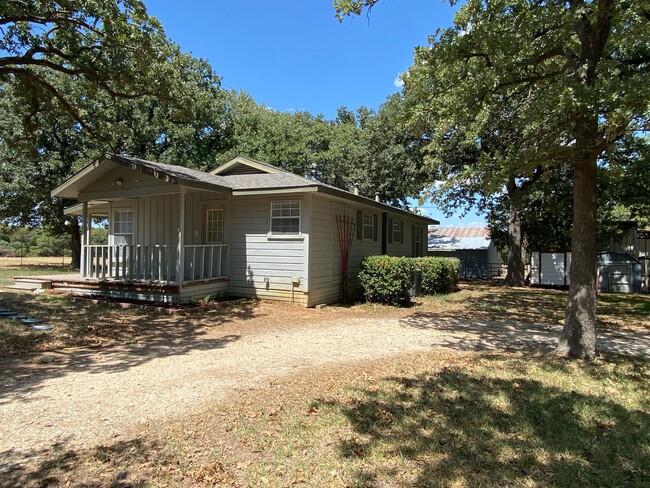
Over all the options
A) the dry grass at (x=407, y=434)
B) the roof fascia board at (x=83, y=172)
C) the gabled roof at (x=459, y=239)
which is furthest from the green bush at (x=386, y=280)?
the gabled roof at (x=459, y=239)

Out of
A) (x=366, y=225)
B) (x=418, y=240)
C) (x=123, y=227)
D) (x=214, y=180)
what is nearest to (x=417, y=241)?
(x=418, y=240)

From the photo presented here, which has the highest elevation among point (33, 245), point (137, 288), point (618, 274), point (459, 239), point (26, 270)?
point (459, 239)

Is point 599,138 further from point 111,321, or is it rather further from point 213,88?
point 213,88

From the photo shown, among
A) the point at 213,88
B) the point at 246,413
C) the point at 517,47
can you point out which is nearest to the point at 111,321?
the point at 246,413

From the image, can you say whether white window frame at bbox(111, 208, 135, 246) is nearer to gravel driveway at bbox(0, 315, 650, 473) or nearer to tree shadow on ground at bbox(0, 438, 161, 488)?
gravel driveway at bbox(0, 315, 650, 473)

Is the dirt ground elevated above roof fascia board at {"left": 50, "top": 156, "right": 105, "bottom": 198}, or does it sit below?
below

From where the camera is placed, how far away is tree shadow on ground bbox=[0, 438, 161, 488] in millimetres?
2746

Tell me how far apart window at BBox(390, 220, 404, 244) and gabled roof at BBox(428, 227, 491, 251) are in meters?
14.3

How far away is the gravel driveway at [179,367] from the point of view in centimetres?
364

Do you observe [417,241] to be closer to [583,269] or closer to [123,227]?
[123,227]

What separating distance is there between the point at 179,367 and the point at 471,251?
29.0m

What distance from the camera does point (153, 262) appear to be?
11.3 metres

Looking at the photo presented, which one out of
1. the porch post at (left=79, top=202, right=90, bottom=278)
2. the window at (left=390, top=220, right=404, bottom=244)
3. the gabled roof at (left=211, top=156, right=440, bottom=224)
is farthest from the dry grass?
the window at (left=390, top=220, right=404, bottom=244)

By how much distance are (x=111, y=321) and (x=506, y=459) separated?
25.6 ft
